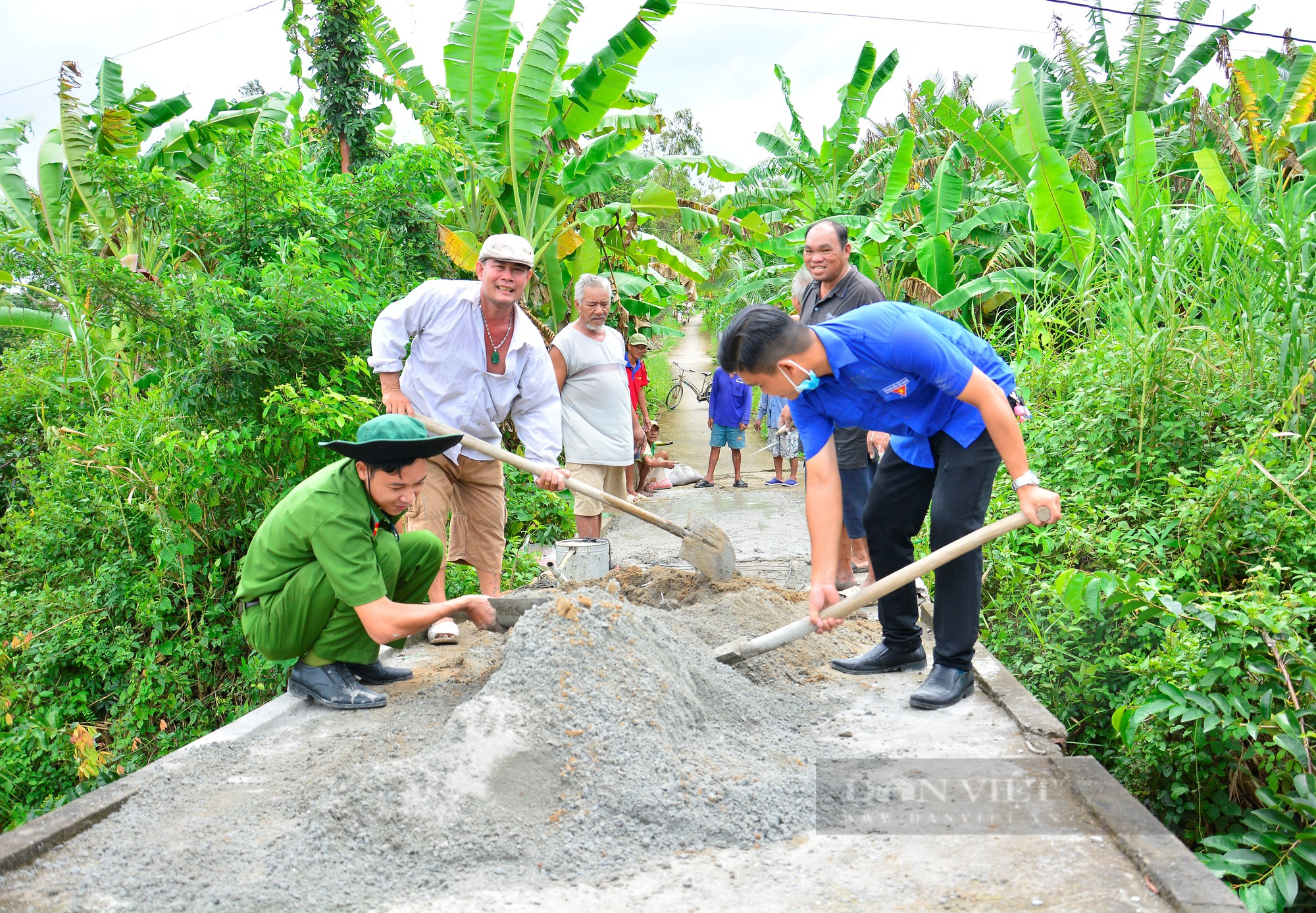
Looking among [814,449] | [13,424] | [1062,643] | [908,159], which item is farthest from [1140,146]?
[13,424]

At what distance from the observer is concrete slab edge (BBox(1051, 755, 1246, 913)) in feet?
6.95

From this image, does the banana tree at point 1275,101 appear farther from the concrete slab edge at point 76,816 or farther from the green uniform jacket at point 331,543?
the concrete slab edge at point 76,816

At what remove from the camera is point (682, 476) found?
10.5 meters

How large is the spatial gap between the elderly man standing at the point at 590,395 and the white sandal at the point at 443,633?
1.32m

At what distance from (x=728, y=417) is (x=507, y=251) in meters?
5.80

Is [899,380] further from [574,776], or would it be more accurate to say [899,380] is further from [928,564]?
[574,776]

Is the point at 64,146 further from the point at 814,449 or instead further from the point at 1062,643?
the point at 1062,643

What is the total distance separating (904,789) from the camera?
2812 millimetres

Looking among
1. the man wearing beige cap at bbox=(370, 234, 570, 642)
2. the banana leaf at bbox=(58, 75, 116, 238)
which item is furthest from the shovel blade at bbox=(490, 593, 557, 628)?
the banana leaf at bbox=(58, 75, 116, 238)

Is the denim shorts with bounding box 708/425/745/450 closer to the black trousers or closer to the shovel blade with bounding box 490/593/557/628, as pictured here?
the black trousers

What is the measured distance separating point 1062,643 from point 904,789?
152 cm

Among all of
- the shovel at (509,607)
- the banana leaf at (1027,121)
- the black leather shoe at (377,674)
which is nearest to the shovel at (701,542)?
the shovel at (509,607)

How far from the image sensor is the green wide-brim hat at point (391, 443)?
3.31m

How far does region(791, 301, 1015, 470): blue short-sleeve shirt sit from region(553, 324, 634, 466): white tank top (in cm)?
222
